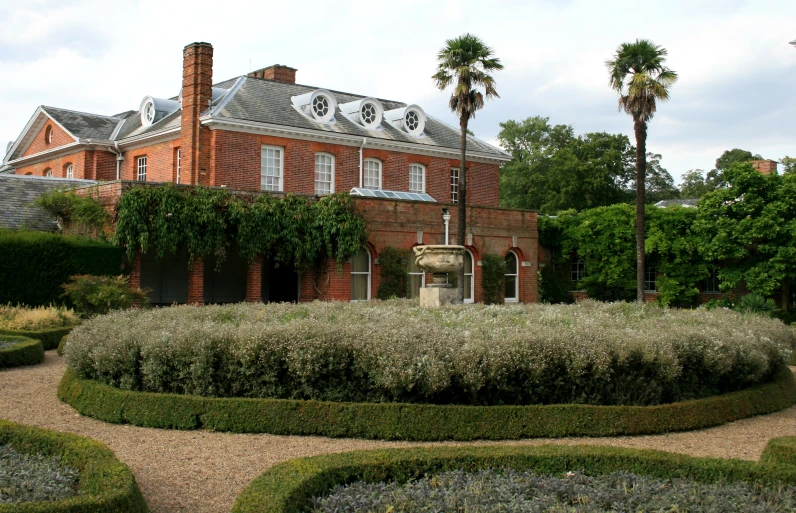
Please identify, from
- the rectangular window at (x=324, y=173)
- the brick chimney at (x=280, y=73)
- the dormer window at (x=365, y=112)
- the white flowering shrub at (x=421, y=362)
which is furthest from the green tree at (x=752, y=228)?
the white flowering shrub at (x=421, y=362)

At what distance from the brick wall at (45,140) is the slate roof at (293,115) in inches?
334

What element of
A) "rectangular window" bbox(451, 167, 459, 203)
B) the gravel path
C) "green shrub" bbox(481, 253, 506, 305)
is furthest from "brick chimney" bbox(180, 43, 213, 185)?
the gravel path

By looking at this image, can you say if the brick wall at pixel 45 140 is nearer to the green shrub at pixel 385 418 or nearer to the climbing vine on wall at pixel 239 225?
the climbing vine on wall at pixel 239 225

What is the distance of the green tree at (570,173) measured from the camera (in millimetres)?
47125

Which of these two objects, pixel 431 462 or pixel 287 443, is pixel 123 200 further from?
pixel 431 462

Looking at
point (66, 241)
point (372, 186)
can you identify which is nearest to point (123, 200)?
point (66, 241)

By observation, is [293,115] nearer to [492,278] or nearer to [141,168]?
[141,168]

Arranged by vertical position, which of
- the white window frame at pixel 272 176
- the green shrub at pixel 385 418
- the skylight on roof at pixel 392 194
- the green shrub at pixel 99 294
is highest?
the white window frame at pixel 272 176

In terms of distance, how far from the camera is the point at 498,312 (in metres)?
13.5

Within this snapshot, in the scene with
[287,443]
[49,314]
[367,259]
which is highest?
[367,259]

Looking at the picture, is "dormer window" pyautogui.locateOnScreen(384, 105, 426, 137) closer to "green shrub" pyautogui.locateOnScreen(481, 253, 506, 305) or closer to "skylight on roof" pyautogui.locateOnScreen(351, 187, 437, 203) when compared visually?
"skylight on roof" pyautogui.locateOnScreen(351, 187, 437, 203)

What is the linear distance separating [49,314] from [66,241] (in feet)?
12.2

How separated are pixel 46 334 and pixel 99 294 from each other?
248 cm

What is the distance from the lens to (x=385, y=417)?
328 inches
